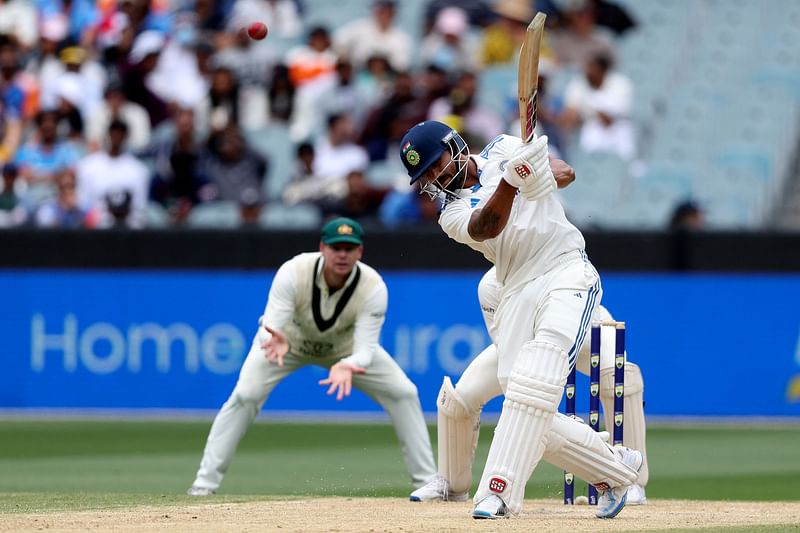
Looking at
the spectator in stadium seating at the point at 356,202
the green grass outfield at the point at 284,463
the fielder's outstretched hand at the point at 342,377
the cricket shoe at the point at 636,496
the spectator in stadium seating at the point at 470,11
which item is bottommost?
the green grass outfield at the point at 284,463

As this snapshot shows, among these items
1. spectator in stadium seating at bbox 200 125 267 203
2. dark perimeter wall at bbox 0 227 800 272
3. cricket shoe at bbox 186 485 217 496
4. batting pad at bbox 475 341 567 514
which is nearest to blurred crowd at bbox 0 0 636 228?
spectator in stadium seating at bbox 200 125 267 203

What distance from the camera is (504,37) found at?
1734cm

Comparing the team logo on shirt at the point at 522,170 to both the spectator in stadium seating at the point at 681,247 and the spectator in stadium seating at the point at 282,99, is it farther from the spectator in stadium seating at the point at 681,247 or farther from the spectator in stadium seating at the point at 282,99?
the spectator in stadium seating at the point at 282,99

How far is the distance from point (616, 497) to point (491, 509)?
714 millimetres

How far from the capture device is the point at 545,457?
284 inches

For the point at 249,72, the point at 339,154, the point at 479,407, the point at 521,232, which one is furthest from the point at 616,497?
the point at 249,72

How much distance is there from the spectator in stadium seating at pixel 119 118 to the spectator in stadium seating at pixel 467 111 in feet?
10.2

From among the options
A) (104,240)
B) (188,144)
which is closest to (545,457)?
(104,240)

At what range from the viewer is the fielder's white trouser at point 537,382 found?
22.7 ft

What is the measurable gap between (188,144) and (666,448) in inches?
242

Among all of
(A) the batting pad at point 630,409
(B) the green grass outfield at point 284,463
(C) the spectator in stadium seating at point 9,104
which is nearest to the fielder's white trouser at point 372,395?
(B) the green grass outfield at point 284,463

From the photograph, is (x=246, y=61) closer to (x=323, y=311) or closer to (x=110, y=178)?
(x=110, y=178)

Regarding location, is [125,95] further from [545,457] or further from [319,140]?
[545,457]

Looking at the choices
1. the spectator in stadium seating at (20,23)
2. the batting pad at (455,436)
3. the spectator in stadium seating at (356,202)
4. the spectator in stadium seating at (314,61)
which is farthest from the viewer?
the spectator in stadium seating at (20,23)
